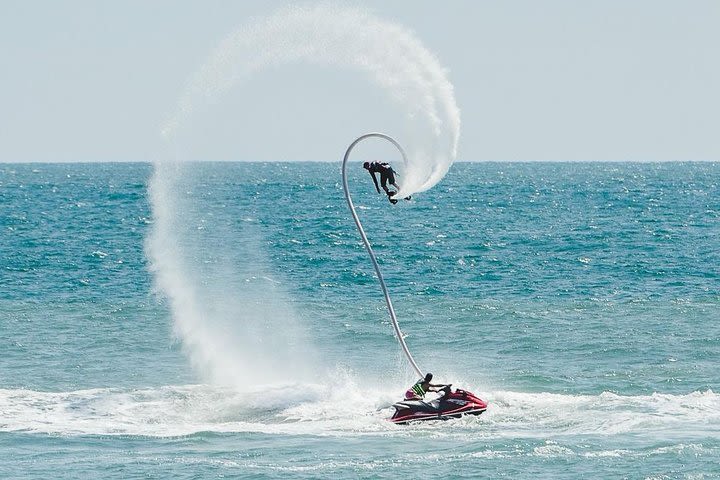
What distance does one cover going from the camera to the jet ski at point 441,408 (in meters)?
43.9

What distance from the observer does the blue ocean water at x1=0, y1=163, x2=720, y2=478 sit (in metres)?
39.2

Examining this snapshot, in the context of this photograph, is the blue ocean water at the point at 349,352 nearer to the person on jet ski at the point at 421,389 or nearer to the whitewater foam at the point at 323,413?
the whitewater foam at the point at 323,413

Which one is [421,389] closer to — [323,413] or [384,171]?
[323,413]

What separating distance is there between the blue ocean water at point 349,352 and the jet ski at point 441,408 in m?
0.49

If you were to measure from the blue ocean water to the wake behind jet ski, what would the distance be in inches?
20.1

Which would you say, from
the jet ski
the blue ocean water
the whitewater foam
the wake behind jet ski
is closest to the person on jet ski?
the wake behind jet ski

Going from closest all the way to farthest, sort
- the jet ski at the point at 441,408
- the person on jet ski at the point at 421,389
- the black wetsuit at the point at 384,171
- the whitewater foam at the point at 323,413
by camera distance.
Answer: the black wetsuit at the point at 384,171
the whitewater foam at the point at 323,413
the jet ski at the point at 441,408
the person on jet ski at the point at 421,389

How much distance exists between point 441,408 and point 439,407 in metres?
0.08

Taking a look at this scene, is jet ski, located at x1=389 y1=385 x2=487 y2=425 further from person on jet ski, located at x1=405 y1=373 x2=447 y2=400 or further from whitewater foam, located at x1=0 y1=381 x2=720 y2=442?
whitewater foam, located at x1=0 y1=381 x2=720 y2=442

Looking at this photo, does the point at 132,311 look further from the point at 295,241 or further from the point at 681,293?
the point at 295,241

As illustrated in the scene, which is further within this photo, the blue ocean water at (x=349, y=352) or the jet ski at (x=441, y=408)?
the jet ski at (x=441, y=408)

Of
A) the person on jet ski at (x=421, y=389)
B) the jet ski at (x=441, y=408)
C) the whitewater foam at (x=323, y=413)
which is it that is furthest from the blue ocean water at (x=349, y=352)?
the person on jet ski at (x=421, y=389)

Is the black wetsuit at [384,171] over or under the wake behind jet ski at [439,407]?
over

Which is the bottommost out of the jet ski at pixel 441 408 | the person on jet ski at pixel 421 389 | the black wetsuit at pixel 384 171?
the jet ski at pixel 441 408
